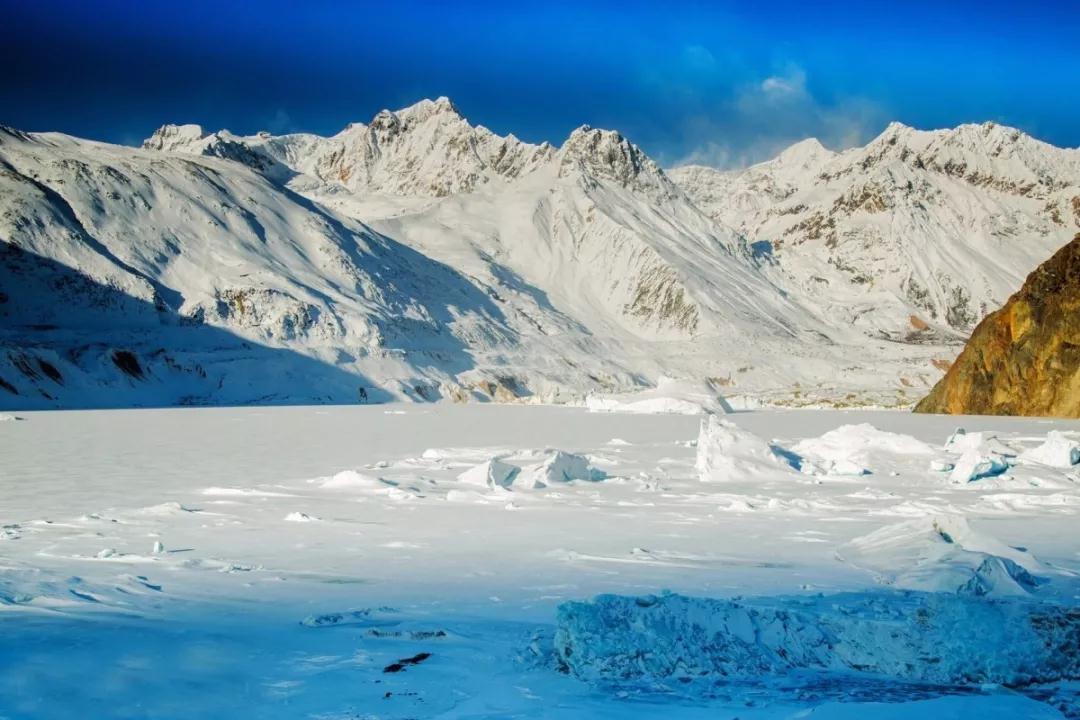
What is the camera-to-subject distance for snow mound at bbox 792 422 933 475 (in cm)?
1825

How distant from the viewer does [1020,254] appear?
610 feet

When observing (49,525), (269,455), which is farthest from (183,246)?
(49,525)

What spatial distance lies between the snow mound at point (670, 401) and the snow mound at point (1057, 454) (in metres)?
24.0

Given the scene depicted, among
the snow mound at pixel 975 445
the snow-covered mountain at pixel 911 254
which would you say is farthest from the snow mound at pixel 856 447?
the snow-covered mountain at pixel 911 254

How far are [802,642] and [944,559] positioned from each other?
276cm

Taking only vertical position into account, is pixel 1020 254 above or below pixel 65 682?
above

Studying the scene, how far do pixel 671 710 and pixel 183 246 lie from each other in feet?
254

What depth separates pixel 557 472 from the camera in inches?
622

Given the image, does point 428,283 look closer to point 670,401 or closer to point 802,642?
point 670,401

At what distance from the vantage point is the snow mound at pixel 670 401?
4366 cm

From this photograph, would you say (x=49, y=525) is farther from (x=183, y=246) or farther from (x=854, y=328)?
(x=854, y=328)

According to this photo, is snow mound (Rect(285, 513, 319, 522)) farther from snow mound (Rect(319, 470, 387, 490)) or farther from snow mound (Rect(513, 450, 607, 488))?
snow mound (Rect(513, 450, 607, 488))

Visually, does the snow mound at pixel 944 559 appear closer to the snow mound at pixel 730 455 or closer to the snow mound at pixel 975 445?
the snow mound at pixel 730 455

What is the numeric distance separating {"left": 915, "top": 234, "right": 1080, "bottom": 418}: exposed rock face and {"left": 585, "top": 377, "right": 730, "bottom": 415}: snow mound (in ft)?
35.6
